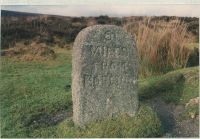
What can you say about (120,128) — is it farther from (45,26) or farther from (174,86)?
(45,26)

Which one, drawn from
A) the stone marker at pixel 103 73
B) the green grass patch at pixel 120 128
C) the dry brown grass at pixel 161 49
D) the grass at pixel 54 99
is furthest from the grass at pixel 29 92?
the dry brown grass at pixel 161 49

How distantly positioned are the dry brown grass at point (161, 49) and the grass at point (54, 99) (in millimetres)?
415

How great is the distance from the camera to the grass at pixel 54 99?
23.5 feet

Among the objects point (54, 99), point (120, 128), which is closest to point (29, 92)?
point (54, 99)

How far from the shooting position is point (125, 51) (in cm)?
716

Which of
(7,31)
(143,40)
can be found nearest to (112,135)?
(143,40)

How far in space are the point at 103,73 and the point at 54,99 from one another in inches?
72.2

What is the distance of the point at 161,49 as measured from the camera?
10469mm

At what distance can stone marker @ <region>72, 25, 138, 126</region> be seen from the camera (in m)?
6.98

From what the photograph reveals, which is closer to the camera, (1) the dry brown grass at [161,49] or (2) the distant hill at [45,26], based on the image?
(1) the dry brown grass at [161,49]

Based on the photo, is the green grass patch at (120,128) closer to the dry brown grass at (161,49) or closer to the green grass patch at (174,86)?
the green grass patch at (174,86)

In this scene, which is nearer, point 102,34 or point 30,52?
point 102,34

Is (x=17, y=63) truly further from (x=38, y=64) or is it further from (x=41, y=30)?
(x=41, y=30)

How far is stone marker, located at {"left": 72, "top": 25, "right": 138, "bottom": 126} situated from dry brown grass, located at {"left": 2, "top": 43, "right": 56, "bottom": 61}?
5.11 meters
